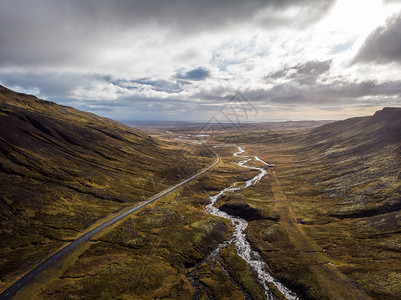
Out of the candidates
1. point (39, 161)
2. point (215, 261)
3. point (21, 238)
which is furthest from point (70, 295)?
point (39, 161)

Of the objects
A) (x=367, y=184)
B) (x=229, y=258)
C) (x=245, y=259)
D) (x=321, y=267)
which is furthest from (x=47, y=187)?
(x=367, y=184)

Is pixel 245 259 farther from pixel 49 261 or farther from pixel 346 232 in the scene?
pixel 49 261

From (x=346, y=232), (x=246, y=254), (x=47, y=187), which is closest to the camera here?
(x=246, y=254)

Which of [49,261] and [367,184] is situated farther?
[367,184]

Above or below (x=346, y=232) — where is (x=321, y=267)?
below

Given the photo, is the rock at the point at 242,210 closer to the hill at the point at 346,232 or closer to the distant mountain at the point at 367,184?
the hill at the point at 346,232

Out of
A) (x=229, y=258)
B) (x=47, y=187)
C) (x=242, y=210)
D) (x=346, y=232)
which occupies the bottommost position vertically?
(x=229, y=258)

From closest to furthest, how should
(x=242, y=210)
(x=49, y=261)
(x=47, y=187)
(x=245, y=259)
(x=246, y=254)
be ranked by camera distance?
(x=49, y=261) < (x=245, y=259) < (x=246, y=254) < (x=47, y=187) < (x=242, y=210)

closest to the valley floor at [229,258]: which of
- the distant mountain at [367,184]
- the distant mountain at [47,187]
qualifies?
the distant mountain at [367,184]

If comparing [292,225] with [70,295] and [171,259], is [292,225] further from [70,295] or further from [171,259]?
[70,295]

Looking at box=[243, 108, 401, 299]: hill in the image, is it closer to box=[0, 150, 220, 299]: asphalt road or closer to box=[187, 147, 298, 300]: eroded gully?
box=[187, 147, 298, 300]: eroded gully
